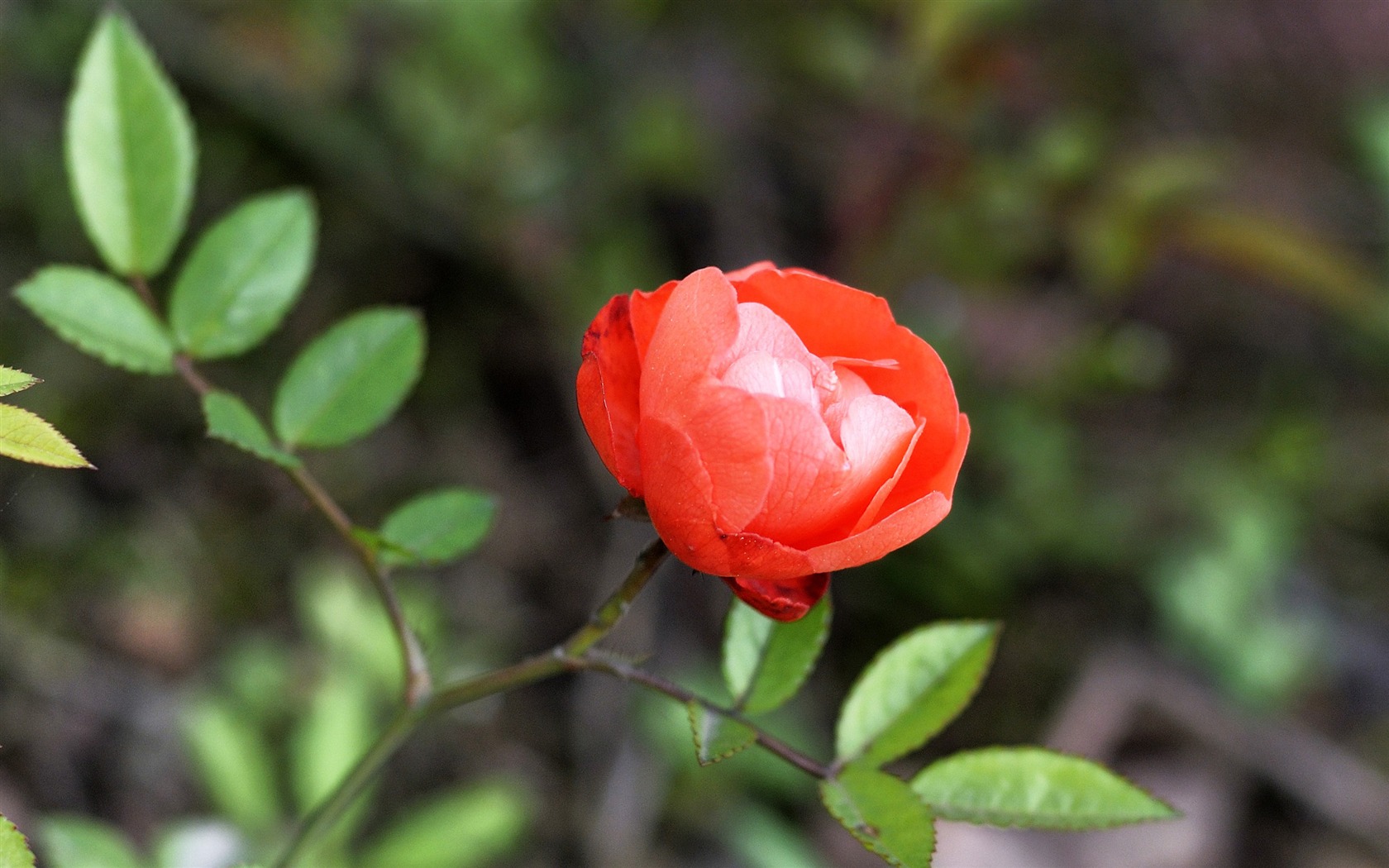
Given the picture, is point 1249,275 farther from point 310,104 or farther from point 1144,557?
point 310,104

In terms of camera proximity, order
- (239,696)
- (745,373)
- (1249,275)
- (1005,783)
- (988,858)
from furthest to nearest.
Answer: (1249,275)
(988,858)
(239,696)
(1005,783)
(745,373)

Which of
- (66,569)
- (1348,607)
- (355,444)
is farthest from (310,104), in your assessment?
(1348,607)

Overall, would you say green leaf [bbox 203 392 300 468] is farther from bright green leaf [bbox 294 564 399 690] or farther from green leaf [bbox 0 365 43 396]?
bright green leaf [bbox 294 564 399 690]

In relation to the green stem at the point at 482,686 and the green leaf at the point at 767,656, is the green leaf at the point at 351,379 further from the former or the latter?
the green leaf at the point at 767,656

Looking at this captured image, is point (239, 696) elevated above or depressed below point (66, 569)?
below

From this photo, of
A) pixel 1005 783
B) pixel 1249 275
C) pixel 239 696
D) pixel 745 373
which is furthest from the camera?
pixel 1249 275

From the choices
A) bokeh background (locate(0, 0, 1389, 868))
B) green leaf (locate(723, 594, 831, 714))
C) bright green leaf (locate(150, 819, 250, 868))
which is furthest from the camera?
bokeh background (locate(0, 0, 1389, 868))

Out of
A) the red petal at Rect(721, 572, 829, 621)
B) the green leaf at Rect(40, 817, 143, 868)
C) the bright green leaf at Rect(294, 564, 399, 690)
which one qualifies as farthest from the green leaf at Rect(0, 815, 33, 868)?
the bright green leaf at Rect(294, 564, 399, 690)
